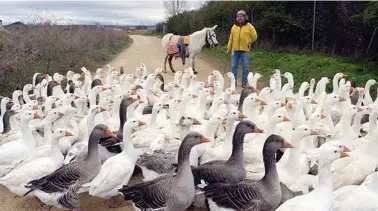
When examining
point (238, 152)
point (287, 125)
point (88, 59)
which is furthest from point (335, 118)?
point (88, 59)

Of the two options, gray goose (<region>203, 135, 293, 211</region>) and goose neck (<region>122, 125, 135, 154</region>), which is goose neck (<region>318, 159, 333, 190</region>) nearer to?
gray goose (<region>203, 135, 293, 211</region>)

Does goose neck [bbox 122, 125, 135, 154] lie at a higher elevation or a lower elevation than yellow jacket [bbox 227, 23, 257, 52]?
lower

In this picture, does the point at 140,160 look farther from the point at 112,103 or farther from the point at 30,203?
the point at 112,103

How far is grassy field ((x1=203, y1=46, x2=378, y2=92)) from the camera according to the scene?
1331 centimetres

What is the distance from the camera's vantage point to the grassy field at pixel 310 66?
43.7 feet

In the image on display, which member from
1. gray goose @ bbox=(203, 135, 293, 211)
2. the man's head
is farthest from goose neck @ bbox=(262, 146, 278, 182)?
the man's head

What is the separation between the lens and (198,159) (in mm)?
6426

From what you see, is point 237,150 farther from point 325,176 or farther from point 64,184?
point 64,184

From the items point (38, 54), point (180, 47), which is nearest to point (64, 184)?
point (38, 54)

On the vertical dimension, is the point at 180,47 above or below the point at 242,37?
below

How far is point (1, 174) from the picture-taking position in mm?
6410

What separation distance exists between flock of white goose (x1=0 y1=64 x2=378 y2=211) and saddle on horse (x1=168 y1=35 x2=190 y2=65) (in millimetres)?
8853

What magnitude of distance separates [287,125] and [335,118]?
1962mm

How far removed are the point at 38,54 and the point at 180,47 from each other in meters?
5.18
